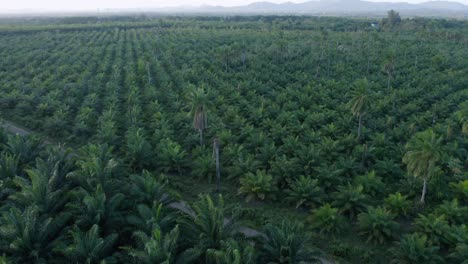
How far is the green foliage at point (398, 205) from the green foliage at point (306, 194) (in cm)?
468

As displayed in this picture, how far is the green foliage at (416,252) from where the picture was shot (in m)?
20.6

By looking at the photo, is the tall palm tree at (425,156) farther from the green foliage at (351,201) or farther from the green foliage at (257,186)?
the green foliage at (257,186)

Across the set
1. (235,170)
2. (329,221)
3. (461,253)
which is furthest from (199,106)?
(461,253)

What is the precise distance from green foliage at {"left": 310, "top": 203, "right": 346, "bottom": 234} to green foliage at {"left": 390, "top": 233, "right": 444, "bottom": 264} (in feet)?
12.3

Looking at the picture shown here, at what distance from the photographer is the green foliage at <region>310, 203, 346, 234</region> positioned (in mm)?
24047

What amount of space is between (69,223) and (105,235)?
272 centimetres

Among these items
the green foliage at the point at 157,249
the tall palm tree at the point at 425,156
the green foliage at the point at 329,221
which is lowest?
the green foliage at the point at 329,221

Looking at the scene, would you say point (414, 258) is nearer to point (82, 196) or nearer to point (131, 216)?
point (131, 216)

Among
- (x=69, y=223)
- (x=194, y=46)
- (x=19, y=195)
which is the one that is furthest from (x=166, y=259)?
(x=194, y=46)

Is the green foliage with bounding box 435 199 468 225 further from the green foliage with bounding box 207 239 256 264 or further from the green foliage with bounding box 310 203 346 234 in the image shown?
the green foliage with bounding box 207 239 256 264

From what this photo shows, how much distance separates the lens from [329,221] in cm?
2419

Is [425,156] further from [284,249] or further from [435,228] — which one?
[284,249]

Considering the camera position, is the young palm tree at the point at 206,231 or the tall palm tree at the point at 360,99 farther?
the tall palm tree at the point at 360,99

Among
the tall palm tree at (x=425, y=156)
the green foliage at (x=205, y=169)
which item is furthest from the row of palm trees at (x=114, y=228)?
the tall palm tree at (x=425, y=156)
